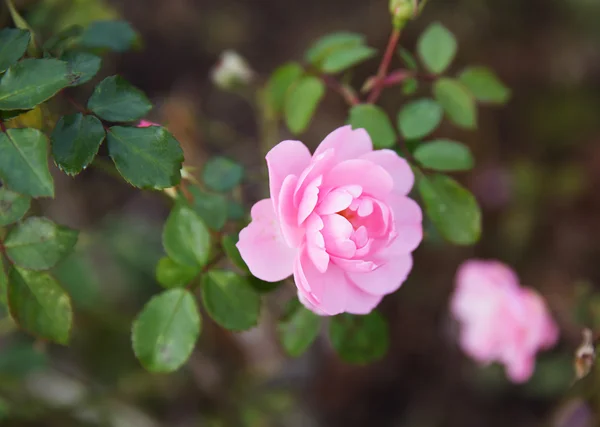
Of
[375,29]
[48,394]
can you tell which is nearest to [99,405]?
[48,394]

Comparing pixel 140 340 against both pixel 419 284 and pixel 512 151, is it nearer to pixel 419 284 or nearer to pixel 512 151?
pixel 419 284

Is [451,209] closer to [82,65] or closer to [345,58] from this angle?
[345,58]

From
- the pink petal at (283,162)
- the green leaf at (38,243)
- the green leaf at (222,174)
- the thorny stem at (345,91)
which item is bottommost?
the green leaf at (222,174)

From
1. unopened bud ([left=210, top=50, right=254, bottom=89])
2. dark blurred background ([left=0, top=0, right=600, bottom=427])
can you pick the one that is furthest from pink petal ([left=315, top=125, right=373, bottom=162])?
dark blurred background ([left=0, top=0, right=600, bottom=427])

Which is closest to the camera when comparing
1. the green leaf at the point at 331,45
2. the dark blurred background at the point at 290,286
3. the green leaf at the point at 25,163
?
the green leaf at the point at 25,163

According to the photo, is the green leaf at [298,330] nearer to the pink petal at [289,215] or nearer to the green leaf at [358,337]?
the green leaf at [358,337]

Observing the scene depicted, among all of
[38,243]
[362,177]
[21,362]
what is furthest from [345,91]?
[21,362]

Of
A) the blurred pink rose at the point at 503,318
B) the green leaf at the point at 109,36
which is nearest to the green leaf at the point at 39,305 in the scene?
the green leaf at the point at 109,36
